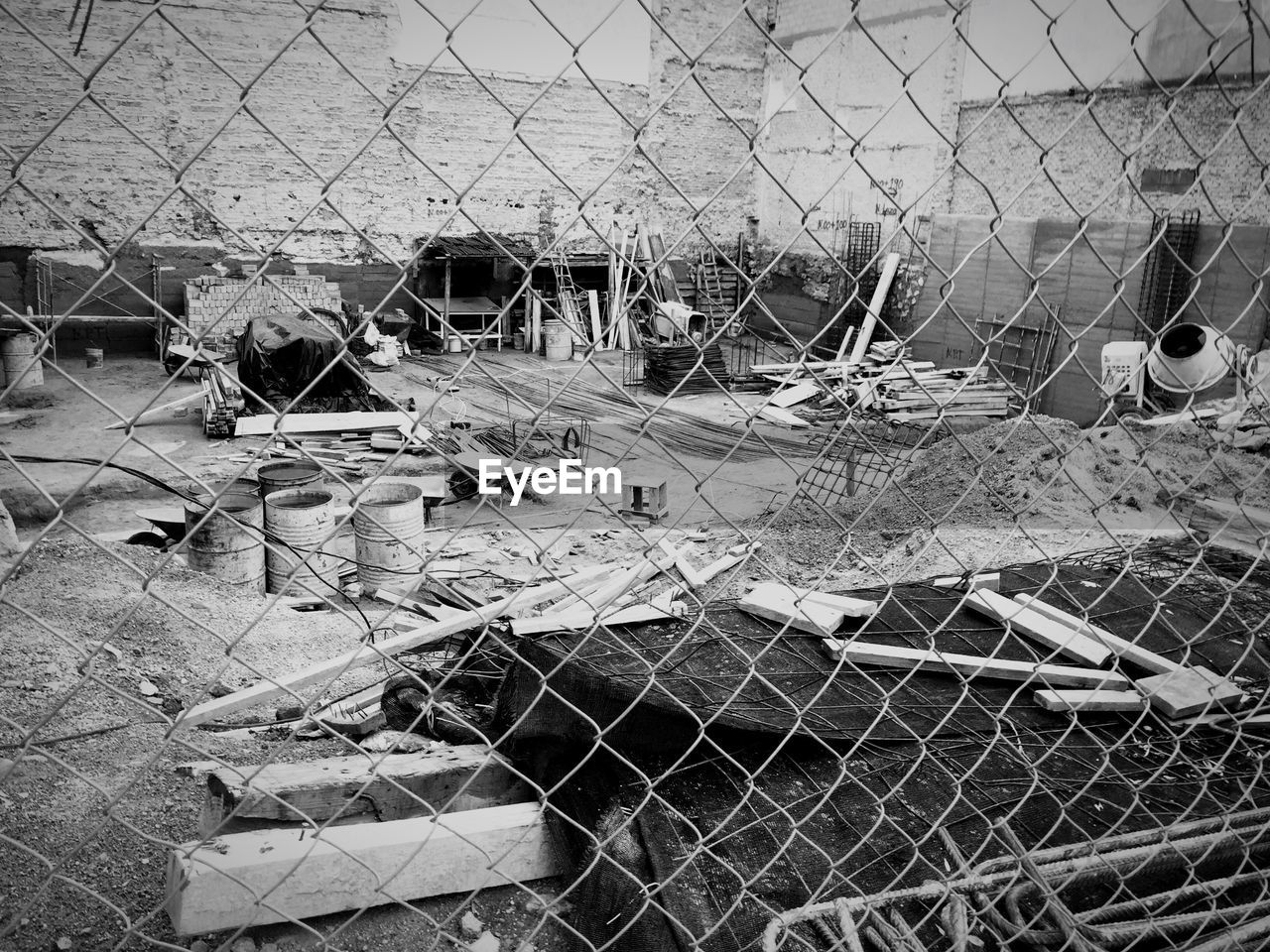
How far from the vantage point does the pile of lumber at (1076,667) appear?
7.36 ft

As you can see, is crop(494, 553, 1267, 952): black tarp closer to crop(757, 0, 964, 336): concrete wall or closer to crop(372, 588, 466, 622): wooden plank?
crop(372, 588, 466, 622): wooden plank

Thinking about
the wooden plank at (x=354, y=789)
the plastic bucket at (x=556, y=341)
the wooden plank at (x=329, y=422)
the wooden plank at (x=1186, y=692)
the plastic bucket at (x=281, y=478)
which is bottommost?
the plastic bucket at (x=556, y=341)

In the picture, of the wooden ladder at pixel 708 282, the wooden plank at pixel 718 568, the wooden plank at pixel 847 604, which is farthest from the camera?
the wooden ladder at pixel 708 282

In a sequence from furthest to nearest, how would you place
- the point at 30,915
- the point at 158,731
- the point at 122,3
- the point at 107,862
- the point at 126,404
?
the point at 122,3
the point at 126,404
the point at 158,731
the point at 107,862
the point at 30,915

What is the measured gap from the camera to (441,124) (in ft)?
51.1

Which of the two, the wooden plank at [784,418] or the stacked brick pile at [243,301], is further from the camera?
the stacked brick pile at [243,301]

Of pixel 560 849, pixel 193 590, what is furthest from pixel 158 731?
pixel 193 590

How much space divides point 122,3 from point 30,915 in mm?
15545

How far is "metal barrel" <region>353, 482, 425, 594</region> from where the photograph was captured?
545 cm

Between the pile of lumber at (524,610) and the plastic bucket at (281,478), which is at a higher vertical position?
the pile of lumber at (524,610)

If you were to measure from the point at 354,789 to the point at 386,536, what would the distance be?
3.38 meters

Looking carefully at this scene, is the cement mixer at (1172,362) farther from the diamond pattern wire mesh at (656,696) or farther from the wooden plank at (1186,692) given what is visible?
the wooden plank at (1186,692)

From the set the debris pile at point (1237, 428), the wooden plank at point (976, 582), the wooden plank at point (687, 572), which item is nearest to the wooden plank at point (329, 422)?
the wooden plank at point (687, 572)

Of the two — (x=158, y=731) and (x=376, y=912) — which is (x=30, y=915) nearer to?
(x=376, y=912)
